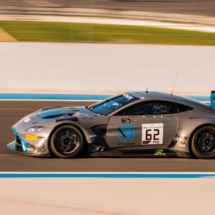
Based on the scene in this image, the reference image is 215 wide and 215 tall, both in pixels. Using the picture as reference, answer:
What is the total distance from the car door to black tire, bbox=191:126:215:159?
401 millimetres

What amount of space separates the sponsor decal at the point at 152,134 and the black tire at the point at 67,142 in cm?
103

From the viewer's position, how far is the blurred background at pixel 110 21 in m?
20.1

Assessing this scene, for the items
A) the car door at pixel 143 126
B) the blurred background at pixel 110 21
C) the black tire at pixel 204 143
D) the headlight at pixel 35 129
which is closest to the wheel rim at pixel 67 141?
the headlight at pixel 35 129

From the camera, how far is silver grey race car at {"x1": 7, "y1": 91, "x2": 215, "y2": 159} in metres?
9.26

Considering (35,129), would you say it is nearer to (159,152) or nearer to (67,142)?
(67,142)

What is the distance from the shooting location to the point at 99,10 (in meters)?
28.3

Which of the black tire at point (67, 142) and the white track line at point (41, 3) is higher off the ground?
the white track line at point (41, 3)

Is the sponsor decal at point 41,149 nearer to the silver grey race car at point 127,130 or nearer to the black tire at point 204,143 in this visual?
the silver grey race car at point 127,130

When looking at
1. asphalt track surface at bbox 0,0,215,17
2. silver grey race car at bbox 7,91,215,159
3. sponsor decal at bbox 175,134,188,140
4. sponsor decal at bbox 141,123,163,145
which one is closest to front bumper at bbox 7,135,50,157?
silver grey race car at bbox 7,91,215,159


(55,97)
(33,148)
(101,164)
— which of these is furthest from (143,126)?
(55,97)

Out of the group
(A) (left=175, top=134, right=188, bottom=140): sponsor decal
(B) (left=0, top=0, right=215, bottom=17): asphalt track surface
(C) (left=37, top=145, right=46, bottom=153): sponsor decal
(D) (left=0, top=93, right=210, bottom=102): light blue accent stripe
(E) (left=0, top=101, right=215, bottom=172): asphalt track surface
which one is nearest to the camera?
(E) (left=0, top=101, right=215, bottom=172): asphalt track surface

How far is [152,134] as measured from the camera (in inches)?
372

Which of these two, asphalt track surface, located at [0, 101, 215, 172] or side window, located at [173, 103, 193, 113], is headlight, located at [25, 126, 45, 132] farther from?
side window, located at [173, 103, 193, 113]

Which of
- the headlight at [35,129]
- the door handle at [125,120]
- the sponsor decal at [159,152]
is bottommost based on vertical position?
the sponsor decal at [159,152]
